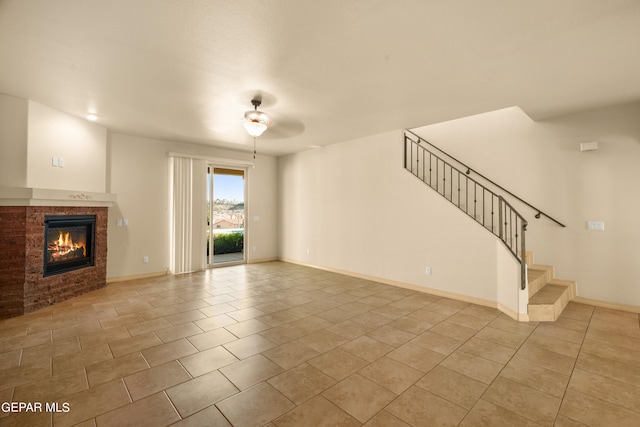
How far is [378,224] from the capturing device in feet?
18.9

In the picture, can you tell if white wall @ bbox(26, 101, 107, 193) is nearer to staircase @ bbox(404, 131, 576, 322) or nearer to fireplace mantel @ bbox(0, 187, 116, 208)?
fireplace mantel @ bbox(0, 187, 116, 208)

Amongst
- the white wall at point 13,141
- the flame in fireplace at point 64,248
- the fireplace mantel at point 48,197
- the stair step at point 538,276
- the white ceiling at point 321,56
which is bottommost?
the stair step at point 538,276

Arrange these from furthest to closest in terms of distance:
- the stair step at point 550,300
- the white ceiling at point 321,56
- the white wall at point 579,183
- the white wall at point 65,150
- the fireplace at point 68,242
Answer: the fireplace at point 68,242 → the white wall at point 65,150 → the white wall at point 579,183 → the stair step at point 550,300 → the white ceiling at point 321,56

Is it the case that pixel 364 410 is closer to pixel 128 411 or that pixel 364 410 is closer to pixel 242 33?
pixel 128 411

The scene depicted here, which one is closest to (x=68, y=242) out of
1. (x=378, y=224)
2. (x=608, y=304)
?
(x=378, y=224)

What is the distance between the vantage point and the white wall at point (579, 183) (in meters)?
4.01

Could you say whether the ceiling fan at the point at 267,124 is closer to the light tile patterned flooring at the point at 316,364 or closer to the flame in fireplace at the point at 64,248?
the light tile patterned flooring at the point at 316,364

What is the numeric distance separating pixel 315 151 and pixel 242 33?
15.4 feet

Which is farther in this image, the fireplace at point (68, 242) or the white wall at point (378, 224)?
the white wall at point (378, 224)

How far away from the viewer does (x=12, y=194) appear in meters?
3.87

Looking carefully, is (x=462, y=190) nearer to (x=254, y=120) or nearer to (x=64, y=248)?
(x=254, y=120)

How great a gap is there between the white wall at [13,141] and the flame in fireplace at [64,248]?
1.01 m

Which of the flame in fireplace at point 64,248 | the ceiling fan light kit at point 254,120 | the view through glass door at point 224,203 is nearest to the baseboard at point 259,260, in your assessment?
the view through glass door at point 224,203

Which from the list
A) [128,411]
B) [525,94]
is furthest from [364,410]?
[525,94]
